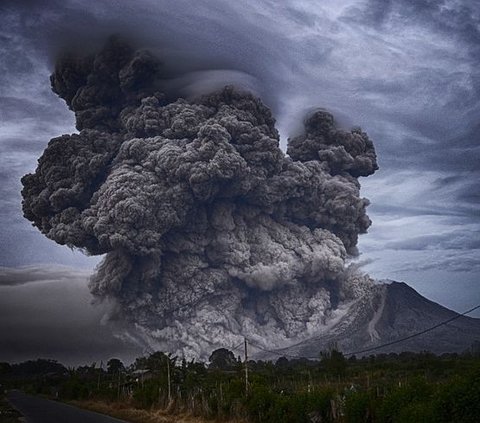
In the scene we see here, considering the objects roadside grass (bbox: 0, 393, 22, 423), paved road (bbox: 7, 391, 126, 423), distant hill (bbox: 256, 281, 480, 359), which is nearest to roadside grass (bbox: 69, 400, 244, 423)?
paved road (bbox: 7, 391, 126, 423)

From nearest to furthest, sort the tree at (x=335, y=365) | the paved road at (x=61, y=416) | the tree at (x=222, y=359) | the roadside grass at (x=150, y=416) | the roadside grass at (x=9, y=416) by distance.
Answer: the roadside grass at (x=150, y=416) < the roadside grass at (x=9, y=416) < the paved road at (x=61, y=416) < the tree at (x=335, y=365) < the tree at (x=222, y=359)

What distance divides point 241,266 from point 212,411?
182 ft

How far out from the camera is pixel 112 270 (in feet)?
239

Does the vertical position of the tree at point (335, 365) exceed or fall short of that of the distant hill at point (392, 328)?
it falls short

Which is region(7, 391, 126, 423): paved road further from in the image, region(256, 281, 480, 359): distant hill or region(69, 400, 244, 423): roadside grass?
region(256, 281, 480, 359): distant hill

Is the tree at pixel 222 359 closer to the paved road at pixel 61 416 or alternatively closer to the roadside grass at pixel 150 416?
the paved road at pixel 61 416

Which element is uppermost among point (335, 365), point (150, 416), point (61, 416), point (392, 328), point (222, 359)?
point (392, 328)

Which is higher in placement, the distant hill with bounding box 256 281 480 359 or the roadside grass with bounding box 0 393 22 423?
the distant hill with bounding box 256 281 480 359

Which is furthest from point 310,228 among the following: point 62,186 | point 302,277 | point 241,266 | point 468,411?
point 468,411

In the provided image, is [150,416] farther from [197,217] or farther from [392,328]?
[392,328]

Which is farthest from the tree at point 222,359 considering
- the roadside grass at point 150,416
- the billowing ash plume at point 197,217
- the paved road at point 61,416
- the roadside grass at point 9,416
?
the roadside grass at point 9,416

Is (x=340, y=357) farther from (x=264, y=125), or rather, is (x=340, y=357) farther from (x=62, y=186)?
(x=62, y=186)

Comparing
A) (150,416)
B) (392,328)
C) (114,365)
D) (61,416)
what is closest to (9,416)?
(61,416)

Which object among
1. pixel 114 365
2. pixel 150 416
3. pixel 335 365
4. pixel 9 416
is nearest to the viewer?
pixel 150 416
